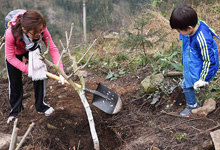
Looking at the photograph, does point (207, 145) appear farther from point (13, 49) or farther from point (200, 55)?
point (13, 49)

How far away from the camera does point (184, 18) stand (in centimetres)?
221

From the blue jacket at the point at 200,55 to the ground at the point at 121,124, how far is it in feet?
1.73

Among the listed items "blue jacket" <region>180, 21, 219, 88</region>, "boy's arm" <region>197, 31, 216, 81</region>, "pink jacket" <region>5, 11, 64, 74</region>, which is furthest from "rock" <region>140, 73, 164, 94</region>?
"pink jacket" <region>5, 11, 64, 74</region>

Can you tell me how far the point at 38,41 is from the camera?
111 inches

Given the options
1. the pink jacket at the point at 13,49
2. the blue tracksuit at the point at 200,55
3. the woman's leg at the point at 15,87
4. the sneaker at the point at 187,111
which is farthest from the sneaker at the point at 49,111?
the blue tracksuit at the point at 200,55

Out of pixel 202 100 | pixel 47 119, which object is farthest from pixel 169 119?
pixel 47 119

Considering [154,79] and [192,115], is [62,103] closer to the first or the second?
[154,79]

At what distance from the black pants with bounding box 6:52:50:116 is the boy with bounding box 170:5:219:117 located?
1.82 m

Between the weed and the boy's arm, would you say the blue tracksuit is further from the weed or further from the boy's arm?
the weed

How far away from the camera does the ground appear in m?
2.54

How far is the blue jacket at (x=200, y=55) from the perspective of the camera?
7.42 feet

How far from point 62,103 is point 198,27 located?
2241 millimetres

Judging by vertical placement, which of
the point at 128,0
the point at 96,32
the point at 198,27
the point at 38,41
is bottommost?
the point at 96,32

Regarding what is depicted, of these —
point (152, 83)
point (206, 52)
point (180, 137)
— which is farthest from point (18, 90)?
point (206, 52)
